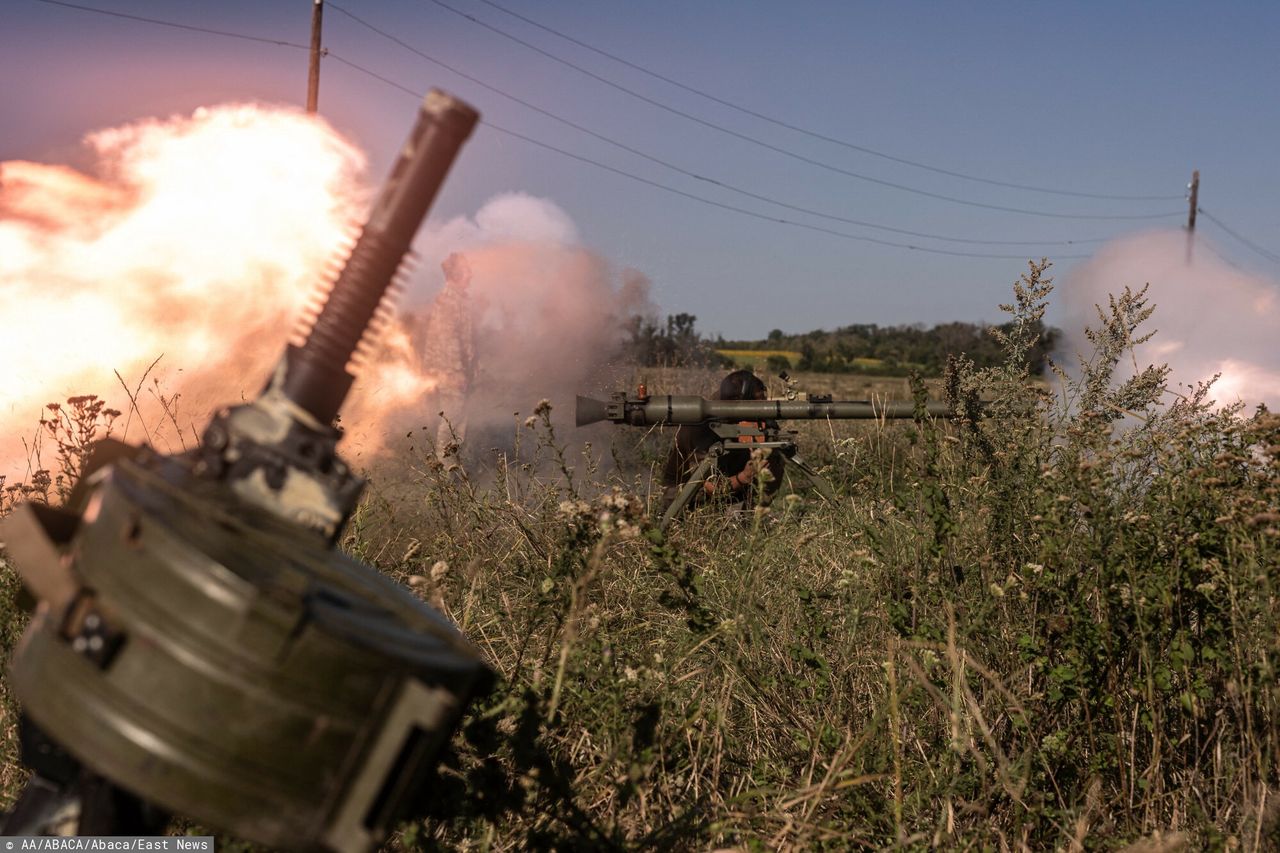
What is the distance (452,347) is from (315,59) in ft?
28.0

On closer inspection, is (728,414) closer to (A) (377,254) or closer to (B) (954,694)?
(B) (954,694)

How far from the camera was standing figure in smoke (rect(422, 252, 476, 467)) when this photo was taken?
13328 millimetres

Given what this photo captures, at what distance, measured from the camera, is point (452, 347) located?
13.6 metres

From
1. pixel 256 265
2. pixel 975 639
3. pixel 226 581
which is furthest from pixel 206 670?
pixel 256 265

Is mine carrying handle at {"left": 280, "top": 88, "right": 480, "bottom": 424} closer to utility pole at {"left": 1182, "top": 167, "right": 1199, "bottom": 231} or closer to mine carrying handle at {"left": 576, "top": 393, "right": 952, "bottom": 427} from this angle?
mine carrying handle at {"left": 576, "top": 393, "right": 952, "bottom": 427}

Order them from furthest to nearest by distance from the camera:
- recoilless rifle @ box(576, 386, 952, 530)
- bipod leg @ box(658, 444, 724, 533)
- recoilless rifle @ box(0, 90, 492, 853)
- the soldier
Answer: the soldier → recoilless rifle @ box(576, 386, 952, 530) → bipod leg @ box(658, 444, 724, 533) → recoilless rifle @ box(0, 90, 492, 853)

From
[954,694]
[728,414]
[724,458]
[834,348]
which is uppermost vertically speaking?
[834,348]

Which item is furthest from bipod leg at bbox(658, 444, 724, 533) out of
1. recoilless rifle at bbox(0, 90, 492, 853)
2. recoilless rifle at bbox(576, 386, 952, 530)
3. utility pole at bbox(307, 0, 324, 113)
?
utility pole at bbox(307, 0, 324, 113)

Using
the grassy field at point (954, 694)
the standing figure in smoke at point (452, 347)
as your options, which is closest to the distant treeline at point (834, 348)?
the standing figure in smoke at point (452, 347)

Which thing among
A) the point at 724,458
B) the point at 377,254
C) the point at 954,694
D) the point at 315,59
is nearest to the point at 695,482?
the point at 724,458

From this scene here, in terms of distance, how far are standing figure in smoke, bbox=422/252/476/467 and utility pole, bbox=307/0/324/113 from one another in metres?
6.70

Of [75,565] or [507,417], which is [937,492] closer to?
[75,565]

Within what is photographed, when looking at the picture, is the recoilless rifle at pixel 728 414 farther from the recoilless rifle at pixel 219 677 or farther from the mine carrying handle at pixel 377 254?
the recoilless rifle at pixel 219 677

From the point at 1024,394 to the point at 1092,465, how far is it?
1.80 m
